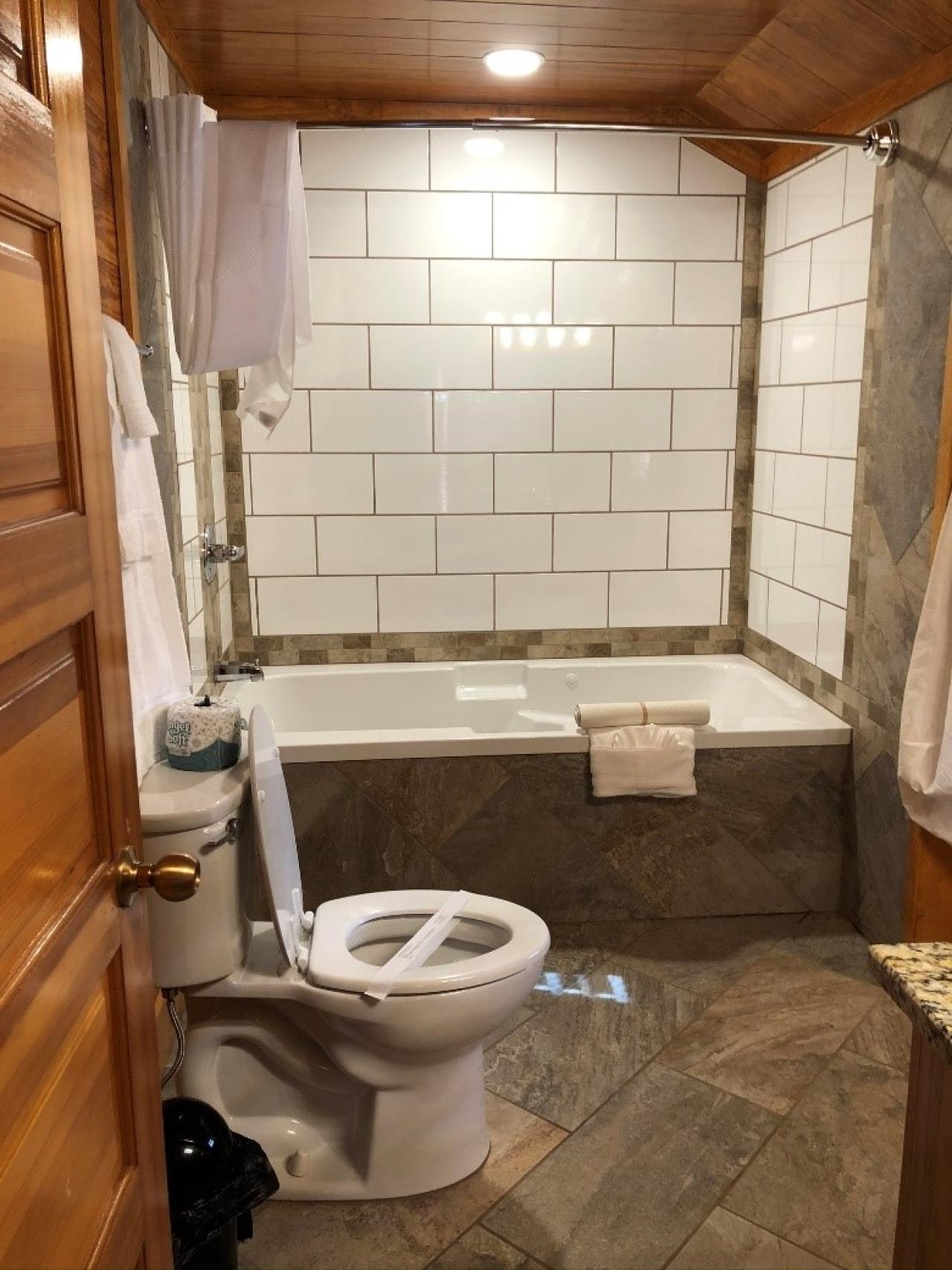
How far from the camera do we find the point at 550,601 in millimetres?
3801

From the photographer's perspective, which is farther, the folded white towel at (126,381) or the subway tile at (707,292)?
the subway tile at (707,292)

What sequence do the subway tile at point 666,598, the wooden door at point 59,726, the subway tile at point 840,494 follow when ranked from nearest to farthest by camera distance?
the wooden door at point 59,726 < the subway tile at point 840,494 < the subway tile at point 666,598

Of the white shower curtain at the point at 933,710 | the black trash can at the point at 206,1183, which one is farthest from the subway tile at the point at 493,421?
the black trash can at the point at 206,1183

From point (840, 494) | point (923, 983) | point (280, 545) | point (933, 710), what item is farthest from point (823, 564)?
point (923, 983)

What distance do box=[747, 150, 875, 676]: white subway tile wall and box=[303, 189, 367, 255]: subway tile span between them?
1.37m

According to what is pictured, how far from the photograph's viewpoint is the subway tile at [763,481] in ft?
11.9

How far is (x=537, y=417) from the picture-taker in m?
3.65

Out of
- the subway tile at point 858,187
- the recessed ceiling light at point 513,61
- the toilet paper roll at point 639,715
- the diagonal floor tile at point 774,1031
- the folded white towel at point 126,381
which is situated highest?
the recessed ceiling light at point 513,61

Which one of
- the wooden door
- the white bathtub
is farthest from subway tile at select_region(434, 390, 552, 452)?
the wooden door

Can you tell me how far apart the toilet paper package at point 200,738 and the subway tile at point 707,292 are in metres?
2.33

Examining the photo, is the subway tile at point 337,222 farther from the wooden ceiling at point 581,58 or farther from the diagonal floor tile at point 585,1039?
the diagonal floor tile at point 585,1039

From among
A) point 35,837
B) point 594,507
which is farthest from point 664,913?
point 35,837

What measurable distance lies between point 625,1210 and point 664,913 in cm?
117

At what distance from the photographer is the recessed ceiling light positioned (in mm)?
2928
